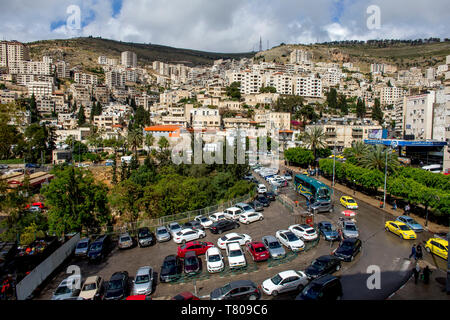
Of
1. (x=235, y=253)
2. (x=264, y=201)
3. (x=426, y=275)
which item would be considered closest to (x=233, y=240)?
(x=235, y=253)

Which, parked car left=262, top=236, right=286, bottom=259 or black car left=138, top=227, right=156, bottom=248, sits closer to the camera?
parked car left=262, top=236, right=286, bottom=259

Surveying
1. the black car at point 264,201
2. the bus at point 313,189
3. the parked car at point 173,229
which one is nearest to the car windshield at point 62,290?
the parked car at point 173,229

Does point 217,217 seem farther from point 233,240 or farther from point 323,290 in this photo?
point 323,290

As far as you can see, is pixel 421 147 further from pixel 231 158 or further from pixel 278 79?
pixel 278 79

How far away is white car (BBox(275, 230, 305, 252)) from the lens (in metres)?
17.5

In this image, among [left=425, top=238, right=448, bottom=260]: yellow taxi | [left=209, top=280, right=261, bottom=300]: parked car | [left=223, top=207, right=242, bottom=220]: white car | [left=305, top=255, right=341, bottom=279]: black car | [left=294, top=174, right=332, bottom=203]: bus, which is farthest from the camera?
[left=294, top=174, right=332, bottom=203]: bus

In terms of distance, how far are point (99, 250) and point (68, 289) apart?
201 inches

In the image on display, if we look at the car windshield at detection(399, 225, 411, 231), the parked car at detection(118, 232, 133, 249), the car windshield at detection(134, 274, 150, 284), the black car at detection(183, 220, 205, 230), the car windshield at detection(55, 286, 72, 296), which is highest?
the car windshield at detection(399, 225, 411, 231)

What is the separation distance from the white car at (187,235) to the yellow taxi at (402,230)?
13880 millimetres

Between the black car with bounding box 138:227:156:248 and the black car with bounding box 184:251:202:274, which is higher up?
the black car with bounding box 184:251:202:274

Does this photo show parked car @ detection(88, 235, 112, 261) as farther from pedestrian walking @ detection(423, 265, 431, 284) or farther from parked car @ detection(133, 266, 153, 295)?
pedestrian walking @ detection(423, 265, 431, 284)

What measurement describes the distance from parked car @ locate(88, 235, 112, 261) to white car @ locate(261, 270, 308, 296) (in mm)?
11327

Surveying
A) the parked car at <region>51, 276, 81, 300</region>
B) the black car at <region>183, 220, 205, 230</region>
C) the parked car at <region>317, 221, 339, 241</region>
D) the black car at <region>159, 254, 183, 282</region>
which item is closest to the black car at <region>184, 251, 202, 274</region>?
the black car at <region>159, 254, 183, 282</region>
